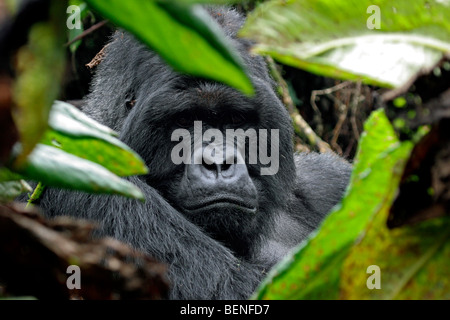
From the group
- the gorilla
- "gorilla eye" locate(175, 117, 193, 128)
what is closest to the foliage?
the gorilla

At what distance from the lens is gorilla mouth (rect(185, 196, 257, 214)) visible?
209 centimetres

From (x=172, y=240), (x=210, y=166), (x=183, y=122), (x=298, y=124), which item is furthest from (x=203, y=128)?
(x=298, y=124)

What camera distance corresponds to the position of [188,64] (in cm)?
59

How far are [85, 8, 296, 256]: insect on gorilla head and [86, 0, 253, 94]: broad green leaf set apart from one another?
1379mm

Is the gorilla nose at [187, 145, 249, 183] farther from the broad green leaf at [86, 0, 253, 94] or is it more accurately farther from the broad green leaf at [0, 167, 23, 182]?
the broad green leaf at [86, 0, 253, 94]

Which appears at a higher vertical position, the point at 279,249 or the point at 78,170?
the point at 78,170

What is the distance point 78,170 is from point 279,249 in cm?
197

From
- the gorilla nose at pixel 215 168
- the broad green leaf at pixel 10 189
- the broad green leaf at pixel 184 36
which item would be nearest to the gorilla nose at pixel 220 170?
the gorilla nose at pixel 215 168

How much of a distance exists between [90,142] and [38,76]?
0.35m

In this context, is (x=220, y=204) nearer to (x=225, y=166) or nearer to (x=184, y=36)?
(x=225, y=166)

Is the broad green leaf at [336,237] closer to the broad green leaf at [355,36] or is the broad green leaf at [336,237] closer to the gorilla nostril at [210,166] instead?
the broad green leaf at [355,36]

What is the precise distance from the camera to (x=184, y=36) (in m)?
0.58
